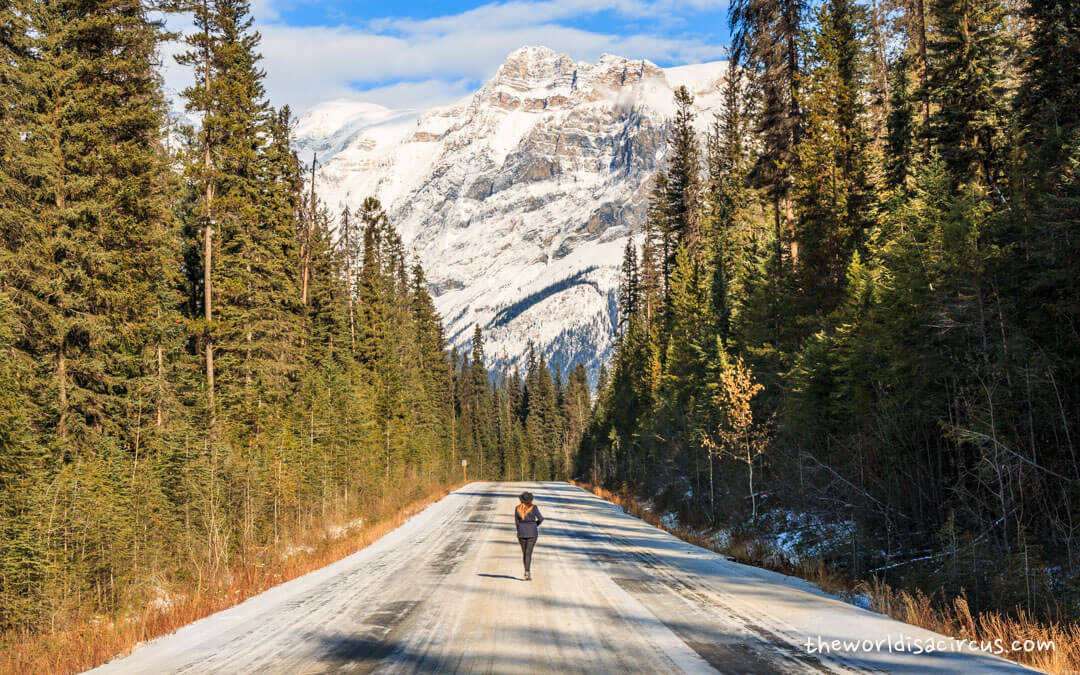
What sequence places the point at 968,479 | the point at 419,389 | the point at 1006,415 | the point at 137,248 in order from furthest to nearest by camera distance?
1. the point at 419,389
2. the point at 137,248
3. the point at 968,479
4. the point at 1006,415

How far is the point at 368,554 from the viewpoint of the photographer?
1750cm

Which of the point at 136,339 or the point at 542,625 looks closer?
the point at 542,625

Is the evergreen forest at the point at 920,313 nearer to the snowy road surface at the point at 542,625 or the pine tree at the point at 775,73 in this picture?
the pine tree at the point at 775,73

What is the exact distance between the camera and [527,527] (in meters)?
13.5

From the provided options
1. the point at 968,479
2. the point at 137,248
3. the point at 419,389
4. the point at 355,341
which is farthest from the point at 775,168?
the point at 419,389

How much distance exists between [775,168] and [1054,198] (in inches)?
537

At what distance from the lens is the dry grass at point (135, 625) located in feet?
26.6

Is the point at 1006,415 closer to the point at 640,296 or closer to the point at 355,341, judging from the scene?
the point at 355,341

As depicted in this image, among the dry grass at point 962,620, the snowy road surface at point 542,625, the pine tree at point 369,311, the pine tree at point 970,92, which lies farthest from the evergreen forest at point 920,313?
the pine tree at point 369,311

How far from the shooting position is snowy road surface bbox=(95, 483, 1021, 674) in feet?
23.9

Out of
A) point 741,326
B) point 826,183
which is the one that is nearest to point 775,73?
point 826,183

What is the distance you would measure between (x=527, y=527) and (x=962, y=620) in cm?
769

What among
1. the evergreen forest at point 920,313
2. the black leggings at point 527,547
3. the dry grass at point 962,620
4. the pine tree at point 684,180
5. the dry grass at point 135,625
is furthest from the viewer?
the pine tree at point 684,180

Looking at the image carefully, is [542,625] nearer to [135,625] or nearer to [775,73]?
[135,625]
